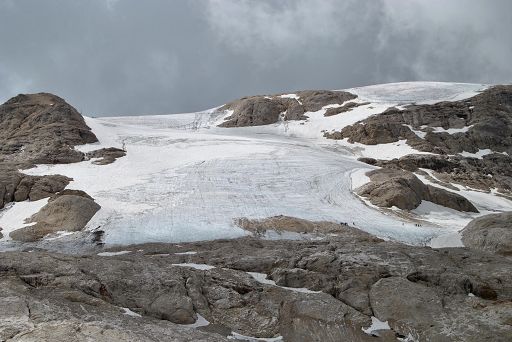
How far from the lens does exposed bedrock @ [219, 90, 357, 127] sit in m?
80.0

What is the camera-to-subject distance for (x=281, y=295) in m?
12.6

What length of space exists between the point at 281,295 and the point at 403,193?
2133 cm

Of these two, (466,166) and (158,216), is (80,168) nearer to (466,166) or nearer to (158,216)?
(158,216)

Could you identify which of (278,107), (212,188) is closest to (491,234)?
(212,188)

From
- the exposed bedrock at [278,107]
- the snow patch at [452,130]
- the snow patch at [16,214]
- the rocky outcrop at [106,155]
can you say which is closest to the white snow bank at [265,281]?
the snow patch at [16,214]

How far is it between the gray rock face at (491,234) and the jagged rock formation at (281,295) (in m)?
3.27

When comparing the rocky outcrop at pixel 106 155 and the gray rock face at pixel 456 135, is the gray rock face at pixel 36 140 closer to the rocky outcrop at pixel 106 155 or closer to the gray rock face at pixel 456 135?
the rocky outcrop at pixel 106 155

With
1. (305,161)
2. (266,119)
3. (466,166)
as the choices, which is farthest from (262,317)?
(266,119)

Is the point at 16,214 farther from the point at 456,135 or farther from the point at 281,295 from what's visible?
the point at 456,135

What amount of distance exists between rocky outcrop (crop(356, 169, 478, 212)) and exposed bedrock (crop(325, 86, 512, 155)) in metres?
22.2

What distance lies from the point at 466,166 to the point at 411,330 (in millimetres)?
46128

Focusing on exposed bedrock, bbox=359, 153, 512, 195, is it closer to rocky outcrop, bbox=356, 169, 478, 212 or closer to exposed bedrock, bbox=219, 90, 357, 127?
rocky outcrop, bbox=356, 169, 478, 212

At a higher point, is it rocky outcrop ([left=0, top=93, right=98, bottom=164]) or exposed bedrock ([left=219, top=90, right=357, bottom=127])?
exposed bedrock ([left=219, top=90, right=357, bottom=127])

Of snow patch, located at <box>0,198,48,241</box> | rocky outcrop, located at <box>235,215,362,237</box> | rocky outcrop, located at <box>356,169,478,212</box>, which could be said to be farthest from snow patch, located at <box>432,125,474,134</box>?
snow patch, located at <box>0,198,48,241</box>
